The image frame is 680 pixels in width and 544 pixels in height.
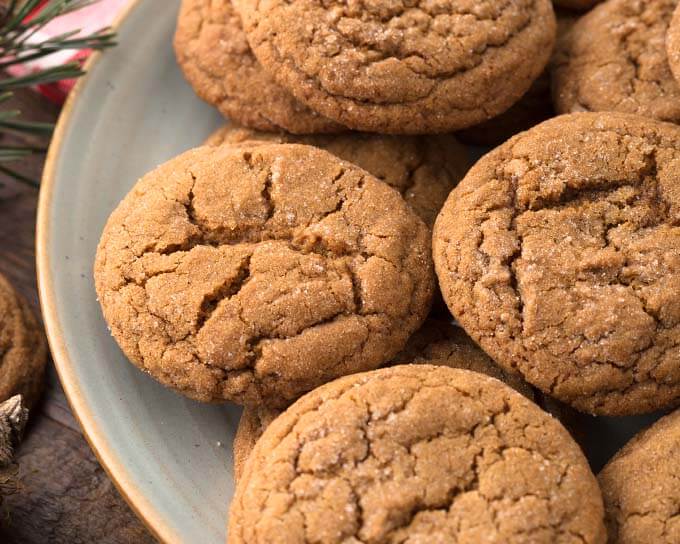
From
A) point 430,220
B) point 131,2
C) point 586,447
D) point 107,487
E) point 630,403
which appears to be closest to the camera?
point 630,403

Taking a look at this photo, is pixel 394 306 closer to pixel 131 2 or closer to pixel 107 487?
pixel 107 487

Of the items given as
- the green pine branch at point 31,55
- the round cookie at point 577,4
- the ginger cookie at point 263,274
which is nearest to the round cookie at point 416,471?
the ginger cookie at point 263,274

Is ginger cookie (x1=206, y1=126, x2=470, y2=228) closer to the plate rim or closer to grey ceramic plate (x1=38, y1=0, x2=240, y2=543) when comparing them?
grey ceramic plate (x1=38, y1=0, x2=240, y2=543)

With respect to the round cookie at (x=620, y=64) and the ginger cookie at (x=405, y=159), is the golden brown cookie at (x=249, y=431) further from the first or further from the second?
the round cookie at (x=620, y=64)

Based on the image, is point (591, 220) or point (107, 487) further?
point (107, 487)

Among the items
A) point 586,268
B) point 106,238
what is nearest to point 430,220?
point 586,268

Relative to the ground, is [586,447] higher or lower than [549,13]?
lower

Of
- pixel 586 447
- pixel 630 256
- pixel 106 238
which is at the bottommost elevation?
pixel 586 447

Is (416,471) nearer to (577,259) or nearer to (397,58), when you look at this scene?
(577,259)
